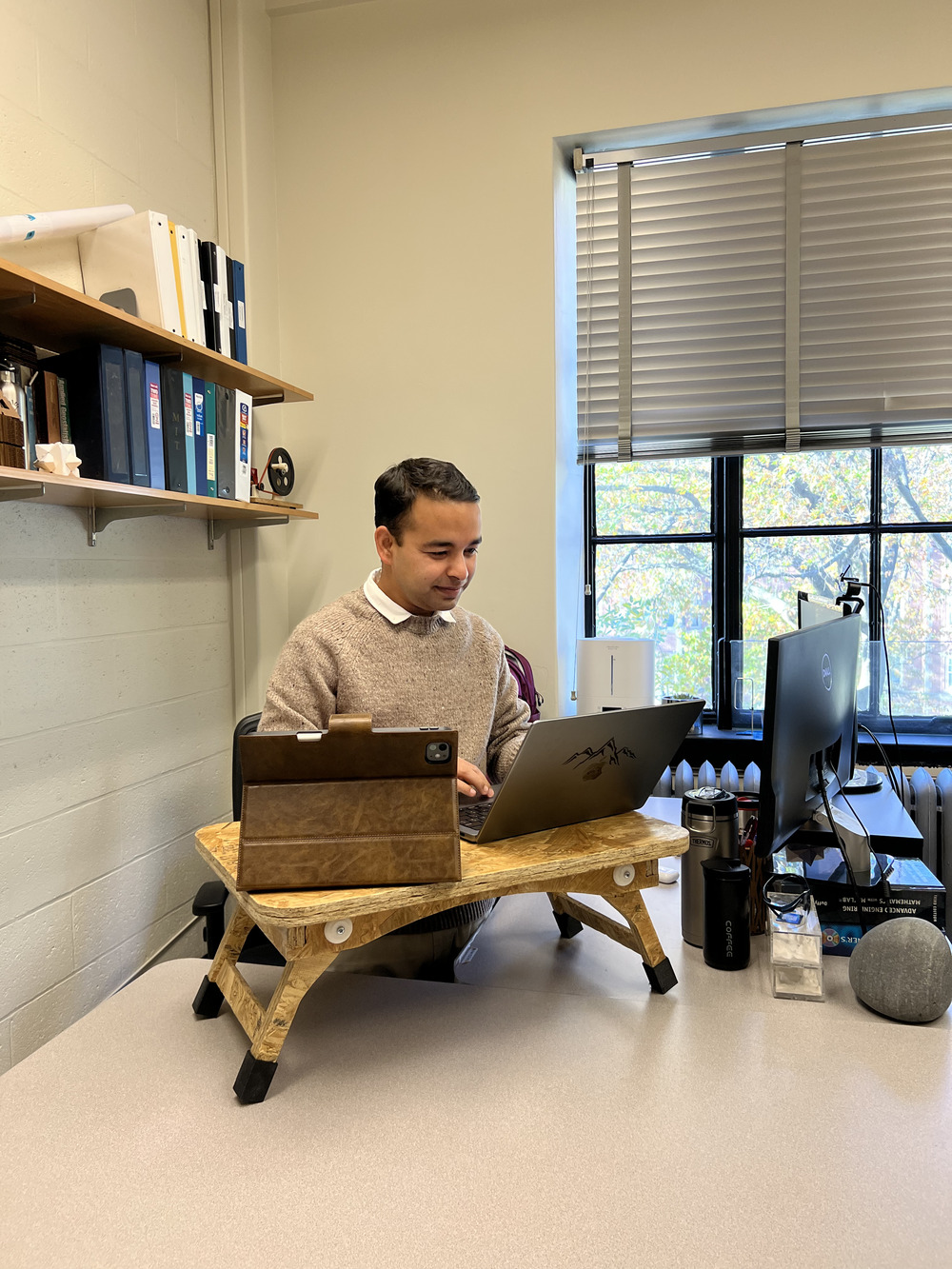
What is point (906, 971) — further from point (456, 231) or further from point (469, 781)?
point (456, 231)

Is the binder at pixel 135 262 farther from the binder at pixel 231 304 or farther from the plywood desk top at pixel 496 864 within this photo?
the plywood desk top at pixel 496 864

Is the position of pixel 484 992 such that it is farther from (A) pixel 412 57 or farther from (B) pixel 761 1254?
(A) pixel 412 57

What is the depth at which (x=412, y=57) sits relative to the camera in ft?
8.60

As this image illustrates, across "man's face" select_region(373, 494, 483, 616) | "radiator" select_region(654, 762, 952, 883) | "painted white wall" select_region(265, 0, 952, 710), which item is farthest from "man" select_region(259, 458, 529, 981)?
"radiator" select_region(654, 762, 952, 883)

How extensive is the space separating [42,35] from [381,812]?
182 centimetres

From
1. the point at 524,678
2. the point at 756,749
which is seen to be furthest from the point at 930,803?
the point at 524,678

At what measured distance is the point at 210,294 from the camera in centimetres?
199

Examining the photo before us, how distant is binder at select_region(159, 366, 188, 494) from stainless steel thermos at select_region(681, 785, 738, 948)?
128cm

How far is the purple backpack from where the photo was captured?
8.23 ft

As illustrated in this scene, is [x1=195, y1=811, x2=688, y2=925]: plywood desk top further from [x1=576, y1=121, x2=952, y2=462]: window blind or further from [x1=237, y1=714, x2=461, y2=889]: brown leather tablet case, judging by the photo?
[x1=576, y1=121, x2=952, y2=462]: window blind

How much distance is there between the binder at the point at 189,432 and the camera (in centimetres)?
191

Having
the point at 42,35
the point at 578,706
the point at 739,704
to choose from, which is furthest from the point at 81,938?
the point at 739,704

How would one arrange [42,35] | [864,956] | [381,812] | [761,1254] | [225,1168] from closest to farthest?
[761,1254], [225,1168], [381,812], [864,956], [42,35]

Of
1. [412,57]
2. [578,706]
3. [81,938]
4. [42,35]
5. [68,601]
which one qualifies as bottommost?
[81,938]
